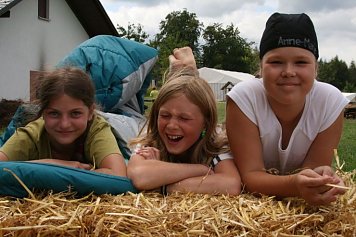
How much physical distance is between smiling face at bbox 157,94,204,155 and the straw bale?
0.52m

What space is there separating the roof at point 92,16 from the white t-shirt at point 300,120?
15.7 metres

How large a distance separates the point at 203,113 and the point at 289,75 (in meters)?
0.55

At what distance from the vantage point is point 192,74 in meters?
2.90

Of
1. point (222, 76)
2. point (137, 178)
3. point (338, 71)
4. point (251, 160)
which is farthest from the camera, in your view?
point (222, 76)

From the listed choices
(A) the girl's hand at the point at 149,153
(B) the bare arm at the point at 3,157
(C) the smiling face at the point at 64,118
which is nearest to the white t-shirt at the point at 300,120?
(A) the girl's hand at the point at 149,153

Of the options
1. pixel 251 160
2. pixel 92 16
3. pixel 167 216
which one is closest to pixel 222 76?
pixel 92 16

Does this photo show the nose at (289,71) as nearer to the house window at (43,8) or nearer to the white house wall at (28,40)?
the white house wall at (28,40)

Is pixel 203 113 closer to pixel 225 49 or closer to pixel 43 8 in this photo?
pixel 43 8

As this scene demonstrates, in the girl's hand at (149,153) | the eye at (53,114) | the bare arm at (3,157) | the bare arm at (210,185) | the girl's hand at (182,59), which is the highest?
the girl's hand at (182,59)

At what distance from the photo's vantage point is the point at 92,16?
60.5ft

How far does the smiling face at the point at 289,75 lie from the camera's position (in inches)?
89.7

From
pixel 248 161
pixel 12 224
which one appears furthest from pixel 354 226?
pixel 12 224

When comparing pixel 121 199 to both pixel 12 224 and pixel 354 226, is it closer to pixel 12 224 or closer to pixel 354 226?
pixel 12 224

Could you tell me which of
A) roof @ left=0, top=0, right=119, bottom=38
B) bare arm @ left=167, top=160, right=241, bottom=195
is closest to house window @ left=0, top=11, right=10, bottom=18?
roof @ left=0, top=0, right=119, bottom=38
